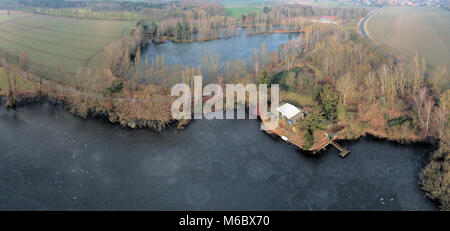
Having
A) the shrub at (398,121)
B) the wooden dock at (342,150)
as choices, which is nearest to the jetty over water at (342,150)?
the wooden dock at (342,150)

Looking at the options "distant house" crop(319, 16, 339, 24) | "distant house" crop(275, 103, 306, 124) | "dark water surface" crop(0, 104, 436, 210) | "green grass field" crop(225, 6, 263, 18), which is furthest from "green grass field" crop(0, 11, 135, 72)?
"distant house" crop(319, 16, 339, 24)

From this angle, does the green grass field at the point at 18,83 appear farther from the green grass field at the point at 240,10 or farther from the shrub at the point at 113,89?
the green grass field at the point at 240,10

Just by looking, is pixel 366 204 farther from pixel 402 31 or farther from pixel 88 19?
pixel 88 19

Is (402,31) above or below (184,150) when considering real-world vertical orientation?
above

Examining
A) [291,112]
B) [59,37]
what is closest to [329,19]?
[291,112]
